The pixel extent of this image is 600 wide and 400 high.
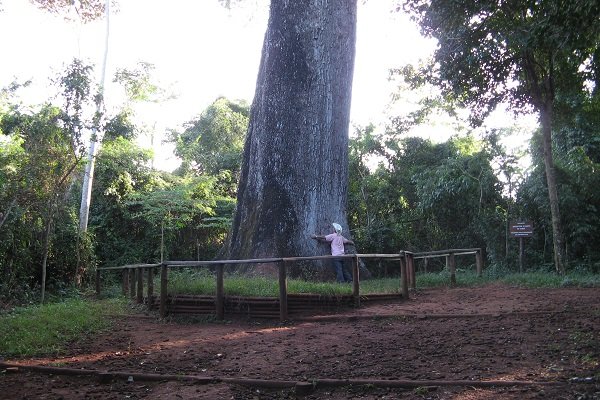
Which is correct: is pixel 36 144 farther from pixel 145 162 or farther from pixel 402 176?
pixel 402 176

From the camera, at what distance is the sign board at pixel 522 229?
1277cm

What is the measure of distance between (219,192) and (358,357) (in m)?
16.7

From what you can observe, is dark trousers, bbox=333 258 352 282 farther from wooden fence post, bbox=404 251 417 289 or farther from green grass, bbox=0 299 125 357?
green grass, bbox=0 299 125 357

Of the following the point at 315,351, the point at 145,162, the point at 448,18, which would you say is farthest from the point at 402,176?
the point at 315,351

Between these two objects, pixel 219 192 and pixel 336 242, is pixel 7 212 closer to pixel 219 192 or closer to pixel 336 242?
pixel 336 242

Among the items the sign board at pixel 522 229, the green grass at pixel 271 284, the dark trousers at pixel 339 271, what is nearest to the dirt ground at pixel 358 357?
the green grass at pixel 271 284

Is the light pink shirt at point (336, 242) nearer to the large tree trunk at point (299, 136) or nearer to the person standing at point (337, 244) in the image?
the person standing at point (337, 244)

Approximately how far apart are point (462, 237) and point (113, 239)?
39.7ft

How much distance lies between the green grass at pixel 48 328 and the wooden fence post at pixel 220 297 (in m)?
1.61

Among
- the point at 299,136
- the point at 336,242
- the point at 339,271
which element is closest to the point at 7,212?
the point at 299,136

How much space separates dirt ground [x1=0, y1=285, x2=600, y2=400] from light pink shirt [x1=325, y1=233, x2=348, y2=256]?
7.30ft

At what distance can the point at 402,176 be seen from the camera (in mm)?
19219

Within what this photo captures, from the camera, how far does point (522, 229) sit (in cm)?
1285

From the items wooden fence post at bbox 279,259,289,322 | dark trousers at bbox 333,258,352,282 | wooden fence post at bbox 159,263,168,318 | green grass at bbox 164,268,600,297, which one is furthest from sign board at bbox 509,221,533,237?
wooden fence post at bbox 159,263,168,318
